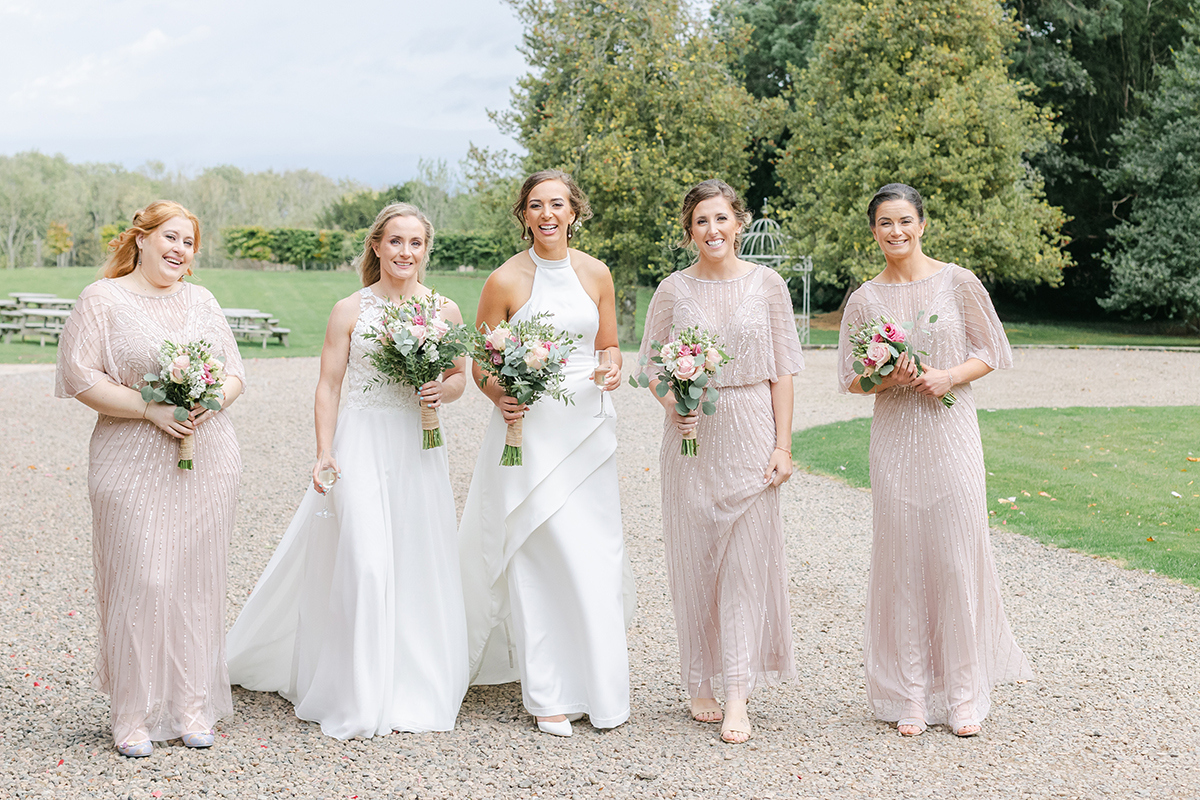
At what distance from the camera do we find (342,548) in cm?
486

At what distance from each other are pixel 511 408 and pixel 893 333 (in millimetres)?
1738

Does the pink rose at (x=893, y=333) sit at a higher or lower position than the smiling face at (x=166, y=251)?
lower

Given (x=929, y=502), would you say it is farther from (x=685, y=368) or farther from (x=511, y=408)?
(x=511, y=408)

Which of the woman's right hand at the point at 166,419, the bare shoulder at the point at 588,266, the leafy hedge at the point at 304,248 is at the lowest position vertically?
the woman's right hand at the point at 166,419

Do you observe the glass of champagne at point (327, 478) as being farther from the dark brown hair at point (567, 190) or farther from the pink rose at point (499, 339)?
the dark brown hair at point (567, 190)

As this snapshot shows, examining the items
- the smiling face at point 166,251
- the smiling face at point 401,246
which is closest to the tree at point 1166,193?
the smiling face at point 401,246

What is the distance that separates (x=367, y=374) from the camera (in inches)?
195

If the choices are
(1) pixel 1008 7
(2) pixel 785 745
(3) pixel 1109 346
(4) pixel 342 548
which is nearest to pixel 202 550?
(4) pixel 342 548

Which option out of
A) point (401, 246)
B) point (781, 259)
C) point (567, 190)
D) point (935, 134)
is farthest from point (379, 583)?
point (781, 259)

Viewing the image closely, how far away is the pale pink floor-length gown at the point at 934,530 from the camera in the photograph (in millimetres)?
4844

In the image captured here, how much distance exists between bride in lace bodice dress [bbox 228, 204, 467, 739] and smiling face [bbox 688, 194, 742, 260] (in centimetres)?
121

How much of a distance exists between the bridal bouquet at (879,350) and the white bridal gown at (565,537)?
122 centimetres

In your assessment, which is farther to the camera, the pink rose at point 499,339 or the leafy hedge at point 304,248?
the leafy hedge at point 304,248

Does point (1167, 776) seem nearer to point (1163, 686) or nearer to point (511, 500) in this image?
point (1163, 686)
